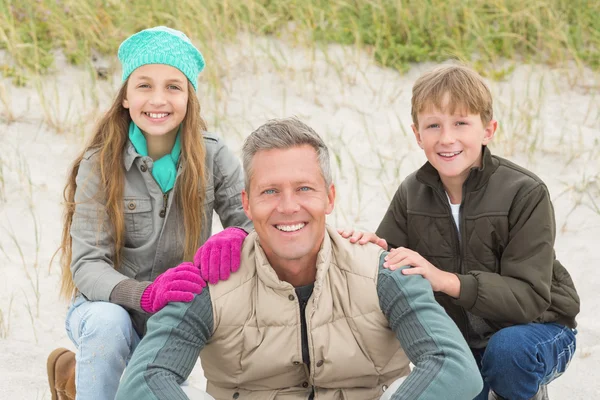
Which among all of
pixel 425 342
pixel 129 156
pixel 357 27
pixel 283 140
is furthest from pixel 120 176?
pixel 357 27

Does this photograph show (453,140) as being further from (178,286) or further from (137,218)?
(137,218)

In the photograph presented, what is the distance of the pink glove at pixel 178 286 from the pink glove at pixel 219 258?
0.03 m

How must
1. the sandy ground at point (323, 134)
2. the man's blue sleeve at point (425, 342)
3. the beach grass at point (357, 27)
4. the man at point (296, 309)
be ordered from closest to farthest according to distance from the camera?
the man's blue sleeve at point (425, 342)
the man at point (296, 309)
the sandy ground at point (323, 134)
the beach grass at point (357, 27)

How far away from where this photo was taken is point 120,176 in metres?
3.24

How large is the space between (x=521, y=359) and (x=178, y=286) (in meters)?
1.22

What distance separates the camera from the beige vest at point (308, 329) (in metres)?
2.69

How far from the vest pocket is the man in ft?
2.14

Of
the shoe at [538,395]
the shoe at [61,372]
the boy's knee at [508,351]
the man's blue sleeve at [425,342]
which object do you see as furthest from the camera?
the shoe at [61,372]

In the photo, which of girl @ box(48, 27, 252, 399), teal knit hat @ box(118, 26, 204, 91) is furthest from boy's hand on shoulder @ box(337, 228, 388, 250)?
teal knit hat @ box(118, 26, 204, 91)

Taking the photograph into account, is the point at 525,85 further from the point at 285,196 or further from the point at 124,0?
the point at 285,196

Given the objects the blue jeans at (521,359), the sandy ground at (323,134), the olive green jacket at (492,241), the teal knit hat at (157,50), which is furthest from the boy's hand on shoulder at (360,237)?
the sandy ground at (323,134)

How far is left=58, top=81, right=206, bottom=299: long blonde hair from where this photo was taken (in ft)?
10.6

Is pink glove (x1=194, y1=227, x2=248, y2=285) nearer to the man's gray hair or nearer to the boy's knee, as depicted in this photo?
the man's gray hair

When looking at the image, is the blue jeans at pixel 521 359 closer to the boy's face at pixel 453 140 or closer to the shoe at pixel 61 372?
the boy's face at pixel 453 140
